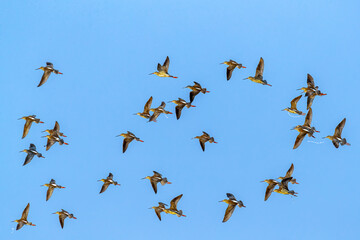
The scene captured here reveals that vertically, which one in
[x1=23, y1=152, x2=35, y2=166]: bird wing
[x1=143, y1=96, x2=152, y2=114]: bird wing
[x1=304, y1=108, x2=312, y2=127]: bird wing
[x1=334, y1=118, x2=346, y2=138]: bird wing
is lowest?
[x1=23, y1=152, x2=35, y2=166]: bird wing

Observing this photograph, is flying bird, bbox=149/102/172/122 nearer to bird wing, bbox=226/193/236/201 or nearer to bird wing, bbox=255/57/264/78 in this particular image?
bird wing, bbox=255/57/264/78

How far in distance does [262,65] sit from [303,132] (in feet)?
19.8

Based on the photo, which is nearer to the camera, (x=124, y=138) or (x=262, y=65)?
(x=262, y=65)

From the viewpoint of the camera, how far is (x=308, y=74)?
63.9 m

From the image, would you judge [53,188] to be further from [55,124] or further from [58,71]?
[58,71]

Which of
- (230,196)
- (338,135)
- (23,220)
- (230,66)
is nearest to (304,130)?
(338,135)

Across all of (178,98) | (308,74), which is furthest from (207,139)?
(308,74)

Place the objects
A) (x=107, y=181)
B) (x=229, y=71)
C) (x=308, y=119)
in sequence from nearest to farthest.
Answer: (x=308, y=119)
(x=229, y=71)
(x=107, y=181)

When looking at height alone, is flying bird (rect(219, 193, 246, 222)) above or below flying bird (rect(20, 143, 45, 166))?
below

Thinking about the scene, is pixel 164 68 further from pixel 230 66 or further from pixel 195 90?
pixel 230 66

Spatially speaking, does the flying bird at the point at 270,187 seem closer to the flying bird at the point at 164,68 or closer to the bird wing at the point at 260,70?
the bird wing at the point at 260,70

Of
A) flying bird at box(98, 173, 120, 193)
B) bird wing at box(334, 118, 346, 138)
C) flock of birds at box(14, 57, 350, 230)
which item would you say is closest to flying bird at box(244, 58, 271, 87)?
flock of birds at box(14, 57, 350, 230)

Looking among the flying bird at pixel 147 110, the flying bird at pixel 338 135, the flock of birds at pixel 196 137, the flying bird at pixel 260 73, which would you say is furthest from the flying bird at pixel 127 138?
the flying bird at pixel 338 135

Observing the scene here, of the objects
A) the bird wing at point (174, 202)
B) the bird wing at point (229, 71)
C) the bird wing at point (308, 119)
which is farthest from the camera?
the bird wing at point (229, 71)
